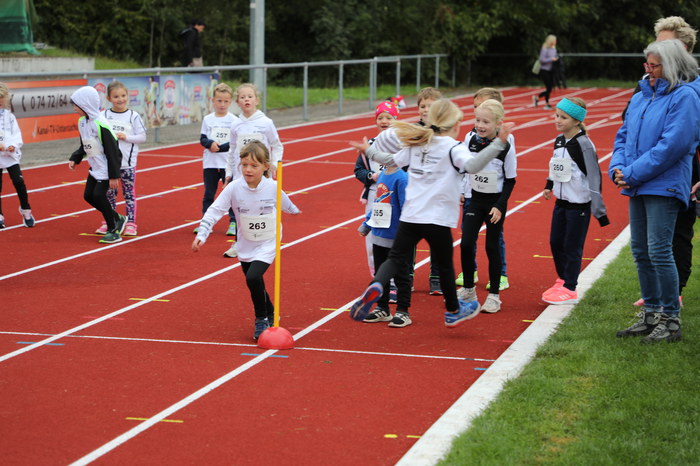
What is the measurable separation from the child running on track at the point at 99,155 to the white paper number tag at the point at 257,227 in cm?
439

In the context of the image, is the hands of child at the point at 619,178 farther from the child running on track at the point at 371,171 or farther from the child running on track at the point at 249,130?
the child running on track at the point at 249,130

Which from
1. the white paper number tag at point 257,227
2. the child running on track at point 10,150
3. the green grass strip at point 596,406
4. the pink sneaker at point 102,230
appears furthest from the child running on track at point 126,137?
the green grass strip at point 596,406

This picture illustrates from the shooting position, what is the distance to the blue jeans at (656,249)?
7.12 m

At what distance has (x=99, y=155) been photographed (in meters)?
11.8

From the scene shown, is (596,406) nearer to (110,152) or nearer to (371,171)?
(371,171)

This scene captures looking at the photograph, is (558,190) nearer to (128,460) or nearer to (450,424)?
(450,424)

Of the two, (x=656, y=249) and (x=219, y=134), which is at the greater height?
(x=219, y=134)

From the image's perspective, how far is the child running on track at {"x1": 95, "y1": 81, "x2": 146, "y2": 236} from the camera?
1199cm

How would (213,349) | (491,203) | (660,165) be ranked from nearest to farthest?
(660,165)
(213,349)
(491,203)

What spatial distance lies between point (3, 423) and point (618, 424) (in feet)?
11.2

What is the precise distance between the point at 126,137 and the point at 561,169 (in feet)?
18.1

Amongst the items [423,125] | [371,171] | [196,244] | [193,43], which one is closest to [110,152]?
[371,171]

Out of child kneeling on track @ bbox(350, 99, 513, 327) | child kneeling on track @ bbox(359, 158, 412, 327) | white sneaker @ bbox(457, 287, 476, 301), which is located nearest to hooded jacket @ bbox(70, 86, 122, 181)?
child kneeling on track @ bbox(359, 158, 412, 327)

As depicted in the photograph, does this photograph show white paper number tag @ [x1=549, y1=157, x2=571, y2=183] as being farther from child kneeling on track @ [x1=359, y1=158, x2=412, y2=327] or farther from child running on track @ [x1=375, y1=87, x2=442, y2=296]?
child kneeling on track @ [x1=359, y1=158, x2=412, y2=327]
